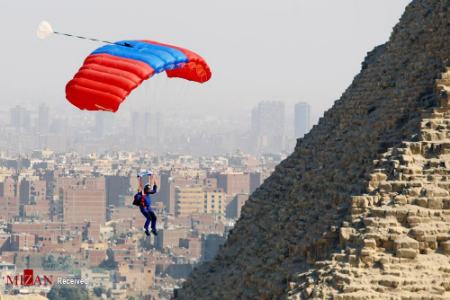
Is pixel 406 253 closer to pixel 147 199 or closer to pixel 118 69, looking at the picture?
pixel 147 199

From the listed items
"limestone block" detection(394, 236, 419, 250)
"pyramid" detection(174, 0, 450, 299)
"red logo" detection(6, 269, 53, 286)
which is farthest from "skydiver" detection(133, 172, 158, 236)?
"red logo" detection(6, 269, 53, 286)

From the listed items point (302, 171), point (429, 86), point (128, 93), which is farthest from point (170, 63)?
point (429, 86)

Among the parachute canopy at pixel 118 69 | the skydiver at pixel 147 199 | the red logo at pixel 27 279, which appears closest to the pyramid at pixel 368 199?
the skydiver at pixel 147 199

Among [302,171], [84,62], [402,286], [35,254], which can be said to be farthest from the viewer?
[35,254]

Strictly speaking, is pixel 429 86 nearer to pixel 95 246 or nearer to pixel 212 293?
pixel 212 293

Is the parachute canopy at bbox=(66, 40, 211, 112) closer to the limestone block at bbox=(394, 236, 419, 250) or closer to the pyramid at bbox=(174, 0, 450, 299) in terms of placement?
the pyramid at bbox=(174, 0, 450, 299)
